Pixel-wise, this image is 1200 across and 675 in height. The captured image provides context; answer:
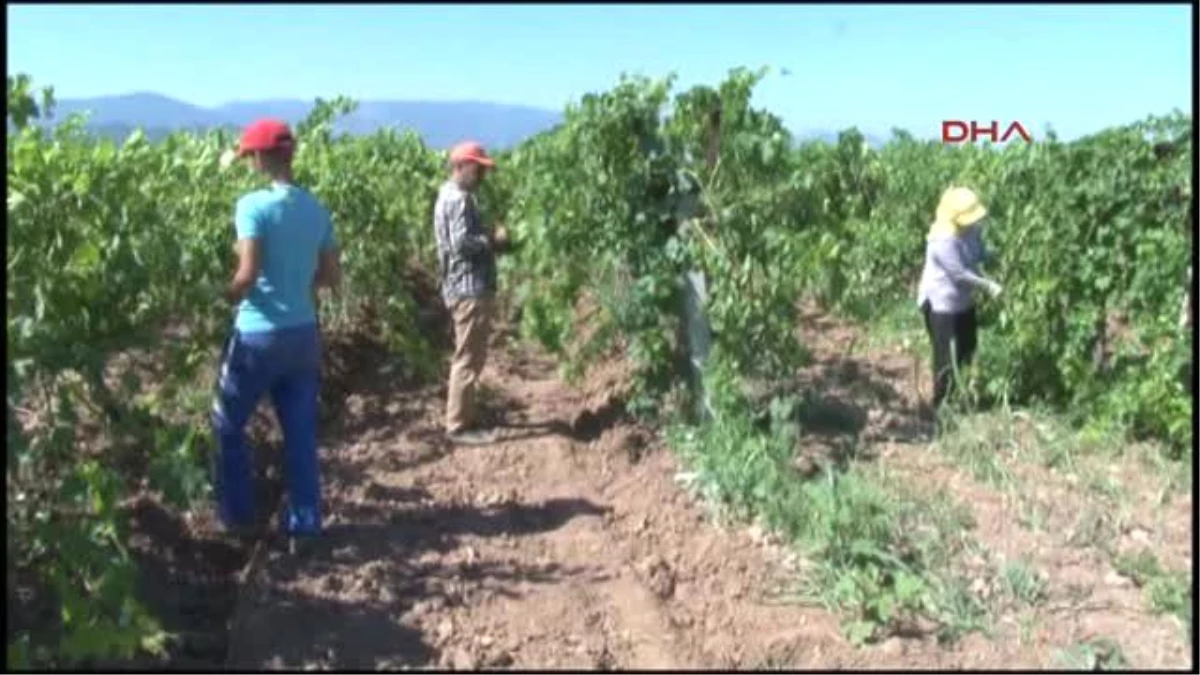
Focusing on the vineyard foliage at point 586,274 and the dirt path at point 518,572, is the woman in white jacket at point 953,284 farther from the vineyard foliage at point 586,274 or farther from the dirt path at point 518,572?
the dirt path at point 518,572

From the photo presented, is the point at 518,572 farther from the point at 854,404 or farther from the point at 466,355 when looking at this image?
the point at 854,404

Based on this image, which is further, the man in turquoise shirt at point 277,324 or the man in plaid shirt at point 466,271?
the man in plaid shirt at point 466,271

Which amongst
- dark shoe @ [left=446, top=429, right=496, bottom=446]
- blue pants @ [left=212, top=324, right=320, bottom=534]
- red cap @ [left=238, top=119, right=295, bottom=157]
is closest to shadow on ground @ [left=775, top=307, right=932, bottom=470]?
dark shoe @ [left=446, top=429, right=496, bottom=446]

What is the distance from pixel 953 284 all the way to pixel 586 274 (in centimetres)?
189

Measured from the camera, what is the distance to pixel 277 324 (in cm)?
504

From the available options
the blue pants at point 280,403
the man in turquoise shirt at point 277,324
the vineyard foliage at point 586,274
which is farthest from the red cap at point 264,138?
the blue pants at point 280,403

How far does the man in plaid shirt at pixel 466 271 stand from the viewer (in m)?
6.52

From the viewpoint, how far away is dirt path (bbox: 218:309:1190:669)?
4.38 metres

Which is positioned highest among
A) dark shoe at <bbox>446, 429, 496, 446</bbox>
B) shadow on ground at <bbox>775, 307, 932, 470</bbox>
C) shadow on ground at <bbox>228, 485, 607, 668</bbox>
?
shadow on ground at <bbox>775, 307, 932, 470</bbox>

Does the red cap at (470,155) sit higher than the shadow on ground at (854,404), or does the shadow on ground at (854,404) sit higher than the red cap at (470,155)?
the red cap at (470,155)

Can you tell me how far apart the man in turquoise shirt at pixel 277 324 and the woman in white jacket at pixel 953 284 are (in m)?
3.35

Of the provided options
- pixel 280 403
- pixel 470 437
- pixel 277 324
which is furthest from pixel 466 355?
pixel 277 324

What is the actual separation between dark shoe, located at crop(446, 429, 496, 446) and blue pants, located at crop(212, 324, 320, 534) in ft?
5.05

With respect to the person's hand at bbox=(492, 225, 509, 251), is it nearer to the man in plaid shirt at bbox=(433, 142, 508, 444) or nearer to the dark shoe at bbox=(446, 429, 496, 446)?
the man in plaid shirt at bbox=(433, 142, 508, 444)
